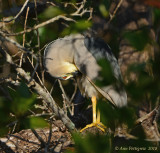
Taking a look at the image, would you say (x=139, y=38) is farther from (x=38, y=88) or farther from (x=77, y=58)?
(x=77, y=58)

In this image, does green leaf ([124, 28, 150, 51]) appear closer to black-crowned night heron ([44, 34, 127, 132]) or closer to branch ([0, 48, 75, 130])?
branch ([0, 48, 75, 130])

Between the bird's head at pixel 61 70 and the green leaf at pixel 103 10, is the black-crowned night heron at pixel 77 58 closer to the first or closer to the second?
the bird's head at pixel 61 70

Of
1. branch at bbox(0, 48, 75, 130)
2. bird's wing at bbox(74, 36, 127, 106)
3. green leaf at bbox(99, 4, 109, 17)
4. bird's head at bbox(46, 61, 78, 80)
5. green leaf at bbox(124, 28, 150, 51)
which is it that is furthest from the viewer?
bird's head at bbox(46, 61, 78, 80)

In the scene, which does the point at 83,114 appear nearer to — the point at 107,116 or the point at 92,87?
the point at 92,87

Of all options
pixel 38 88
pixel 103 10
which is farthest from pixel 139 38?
pixel 103 10

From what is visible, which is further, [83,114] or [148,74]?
[83,114]

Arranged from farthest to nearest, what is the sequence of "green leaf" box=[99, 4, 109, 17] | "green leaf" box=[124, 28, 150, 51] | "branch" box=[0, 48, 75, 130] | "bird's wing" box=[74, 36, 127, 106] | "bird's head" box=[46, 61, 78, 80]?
"bird's head" box=[46, 61, 78, 80] < "bird's wing" box=[74, 36, 127, 106] < "green leaf" box=[99, 4, 109, 17] < "branch" box=[0, 48, 75, 130] < "green leaf" box=[124, 28, 150, 51]

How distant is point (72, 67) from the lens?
342 cm

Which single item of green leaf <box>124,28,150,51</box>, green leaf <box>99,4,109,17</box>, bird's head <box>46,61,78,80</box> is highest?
green leaf <box>99,4,109,17</box>

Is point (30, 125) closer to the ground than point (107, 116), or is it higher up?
closer to the ground

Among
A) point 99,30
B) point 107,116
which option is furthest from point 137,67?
point 99,30

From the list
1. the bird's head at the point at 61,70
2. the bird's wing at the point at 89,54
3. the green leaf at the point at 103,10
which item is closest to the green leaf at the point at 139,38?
the green leaf at the point at 103,10

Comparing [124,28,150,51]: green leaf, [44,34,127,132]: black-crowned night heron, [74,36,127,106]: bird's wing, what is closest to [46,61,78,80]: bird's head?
[44,34,127,132]: black-crowned night heron

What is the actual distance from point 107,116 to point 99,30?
2986 mm
